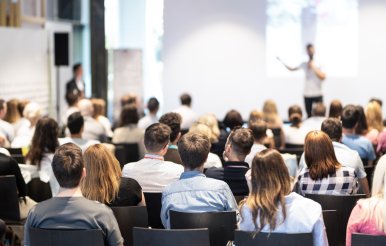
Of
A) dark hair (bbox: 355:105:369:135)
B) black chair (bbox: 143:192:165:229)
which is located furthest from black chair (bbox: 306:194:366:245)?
dark hair (bbox: 355:105:369:135)

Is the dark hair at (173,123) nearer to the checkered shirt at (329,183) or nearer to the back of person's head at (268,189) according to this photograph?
the checkered shirt at (329,183)

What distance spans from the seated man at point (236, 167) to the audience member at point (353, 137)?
199cm

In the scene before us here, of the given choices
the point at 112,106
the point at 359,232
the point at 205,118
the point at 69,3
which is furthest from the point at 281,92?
the point at 359,232

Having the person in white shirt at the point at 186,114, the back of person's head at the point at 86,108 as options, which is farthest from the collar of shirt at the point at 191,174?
the person in white shirt at the point at 186,114

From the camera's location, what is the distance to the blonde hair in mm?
8680

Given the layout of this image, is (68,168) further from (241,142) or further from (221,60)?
(221,60)

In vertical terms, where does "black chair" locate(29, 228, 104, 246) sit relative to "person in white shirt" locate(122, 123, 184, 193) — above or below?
below

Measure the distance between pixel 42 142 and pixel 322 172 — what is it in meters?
2.60

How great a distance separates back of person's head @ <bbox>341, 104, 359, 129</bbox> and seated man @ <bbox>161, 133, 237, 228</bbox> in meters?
2.84

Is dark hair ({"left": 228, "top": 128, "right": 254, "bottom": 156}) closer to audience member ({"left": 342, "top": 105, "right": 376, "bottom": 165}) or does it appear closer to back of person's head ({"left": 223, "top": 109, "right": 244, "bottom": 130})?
audience member ({"left": 342, "top": 105, "right": 376, "bottom": 165})

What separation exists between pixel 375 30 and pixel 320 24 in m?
0.98

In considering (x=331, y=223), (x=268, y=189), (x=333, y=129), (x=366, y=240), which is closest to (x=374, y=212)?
(x=366, y=240)

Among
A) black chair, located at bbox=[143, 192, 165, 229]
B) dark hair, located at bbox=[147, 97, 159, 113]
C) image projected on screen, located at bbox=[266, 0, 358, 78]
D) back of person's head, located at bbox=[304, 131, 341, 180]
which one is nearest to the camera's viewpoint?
back of person's head, located at bbox=[304, 131, 341, 180]

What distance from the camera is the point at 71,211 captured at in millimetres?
4039
